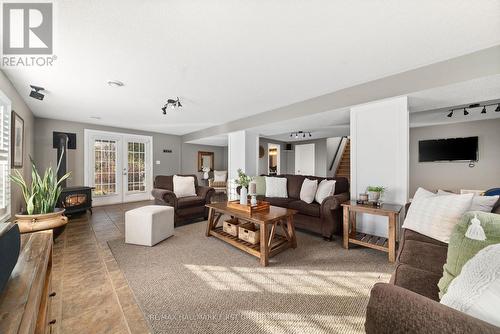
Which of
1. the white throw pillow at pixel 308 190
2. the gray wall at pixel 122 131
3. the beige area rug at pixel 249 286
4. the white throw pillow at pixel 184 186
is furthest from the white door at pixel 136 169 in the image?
the white throw pillow at pixel 308 190

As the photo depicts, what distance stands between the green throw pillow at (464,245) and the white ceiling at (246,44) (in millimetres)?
1487

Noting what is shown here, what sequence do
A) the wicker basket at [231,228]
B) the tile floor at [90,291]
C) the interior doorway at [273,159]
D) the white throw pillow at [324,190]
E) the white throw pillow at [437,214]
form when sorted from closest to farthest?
the tile floor at [90,291]
the white throw pillow at [437,214]
the wicker basket at [231,228]
the white throw pillow at [324,190]
the interior doorway at [273,159]

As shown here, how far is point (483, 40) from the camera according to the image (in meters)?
1.82

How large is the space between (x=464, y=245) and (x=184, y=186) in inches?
150

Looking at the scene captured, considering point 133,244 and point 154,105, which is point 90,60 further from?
point 133,244

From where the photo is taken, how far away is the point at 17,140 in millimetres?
2947

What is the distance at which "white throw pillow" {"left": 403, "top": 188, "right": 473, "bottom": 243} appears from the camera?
1.61 meters

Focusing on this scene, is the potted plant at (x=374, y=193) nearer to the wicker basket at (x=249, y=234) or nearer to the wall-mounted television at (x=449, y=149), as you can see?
the wicker basket at (x=249, y=234)

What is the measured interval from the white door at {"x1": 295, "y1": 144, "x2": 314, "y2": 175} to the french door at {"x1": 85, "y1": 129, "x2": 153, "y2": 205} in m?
A: 5.06

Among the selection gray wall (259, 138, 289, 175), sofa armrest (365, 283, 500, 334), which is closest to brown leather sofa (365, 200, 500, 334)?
sofa armrest (365, 283, 500, 334)

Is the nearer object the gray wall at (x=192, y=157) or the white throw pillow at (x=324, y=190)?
the white throw pillow at (x=324, y=190)

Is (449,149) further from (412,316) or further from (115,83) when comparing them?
(115,83)

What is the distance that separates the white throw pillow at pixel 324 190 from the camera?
10.5 ft

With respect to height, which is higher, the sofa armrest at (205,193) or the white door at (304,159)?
the white door at (304,159)
